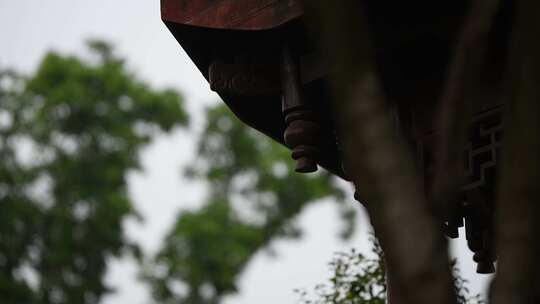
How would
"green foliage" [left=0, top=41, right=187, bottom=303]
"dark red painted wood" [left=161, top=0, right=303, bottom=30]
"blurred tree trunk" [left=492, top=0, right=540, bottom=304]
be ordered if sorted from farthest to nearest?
1. "green foliage" [left=0, top=41, right=187, bottom=303]
2. "dark red painted wood" [left=161, top=0, right=303, bottom=30]
3. "blurred tree trunk" [left=492, top=0, right=540, bottom=304]

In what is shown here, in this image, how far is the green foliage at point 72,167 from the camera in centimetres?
2058

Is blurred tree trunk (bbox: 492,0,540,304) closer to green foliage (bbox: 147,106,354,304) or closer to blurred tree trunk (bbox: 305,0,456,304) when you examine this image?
blurred tree trunk (bbox: 305,0,456,304)

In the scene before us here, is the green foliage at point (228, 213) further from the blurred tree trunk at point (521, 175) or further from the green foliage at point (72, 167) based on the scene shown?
the blurred tree trunk at point (521, 175)

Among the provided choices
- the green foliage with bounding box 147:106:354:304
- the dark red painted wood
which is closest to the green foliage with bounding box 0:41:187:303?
the green foliage with bounding box 147:106:354:304

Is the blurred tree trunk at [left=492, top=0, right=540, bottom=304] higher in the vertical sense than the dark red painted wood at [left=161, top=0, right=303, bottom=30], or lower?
lower

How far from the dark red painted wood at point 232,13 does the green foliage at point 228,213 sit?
58.1 feet

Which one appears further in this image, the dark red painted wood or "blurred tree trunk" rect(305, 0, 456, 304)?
the dark red painted wood

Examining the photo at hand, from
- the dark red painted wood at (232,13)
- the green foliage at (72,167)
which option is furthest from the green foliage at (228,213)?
the dark red painted wood at (232,13)

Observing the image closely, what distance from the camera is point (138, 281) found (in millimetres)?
22750

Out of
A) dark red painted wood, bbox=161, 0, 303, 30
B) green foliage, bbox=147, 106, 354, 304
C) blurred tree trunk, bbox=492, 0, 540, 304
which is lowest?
blurred tree trunk, bbox=492, 0, 540, 304

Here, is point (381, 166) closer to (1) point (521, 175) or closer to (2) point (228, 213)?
(1) point (521, 175)

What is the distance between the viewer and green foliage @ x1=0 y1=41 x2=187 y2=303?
67.5 feet

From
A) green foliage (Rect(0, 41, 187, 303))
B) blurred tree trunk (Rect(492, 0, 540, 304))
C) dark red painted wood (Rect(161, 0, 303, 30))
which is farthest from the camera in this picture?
green foliage (Rect(0, 41, 187, 303))

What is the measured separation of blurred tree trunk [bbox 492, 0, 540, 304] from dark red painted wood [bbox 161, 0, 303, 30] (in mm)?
2397
